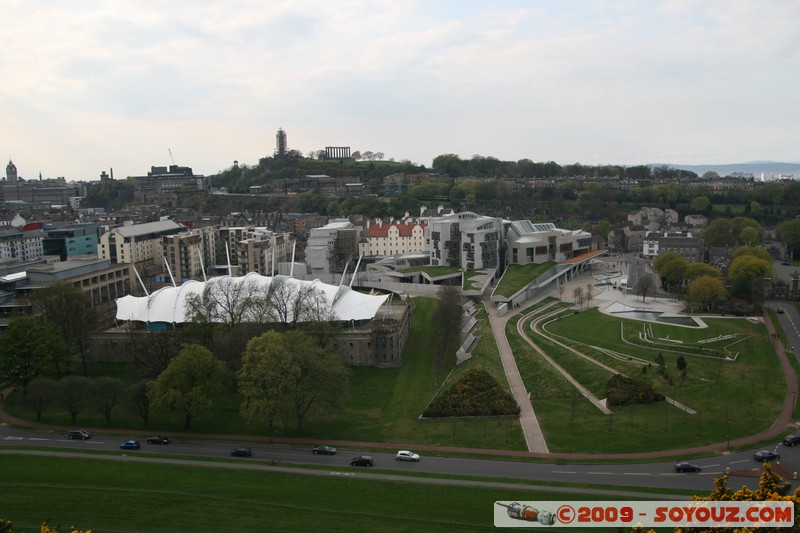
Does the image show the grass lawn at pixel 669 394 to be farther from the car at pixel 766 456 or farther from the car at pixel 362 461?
the car at pixel 362 461

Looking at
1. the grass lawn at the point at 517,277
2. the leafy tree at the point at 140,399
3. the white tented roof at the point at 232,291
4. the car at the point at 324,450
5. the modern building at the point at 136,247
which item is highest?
the modern building at the point at 136,247

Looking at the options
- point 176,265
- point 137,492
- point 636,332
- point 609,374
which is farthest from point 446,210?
point 137,492

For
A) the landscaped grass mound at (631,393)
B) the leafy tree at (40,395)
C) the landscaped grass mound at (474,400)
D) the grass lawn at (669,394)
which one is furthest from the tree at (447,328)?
the leafy tree at (40,395)

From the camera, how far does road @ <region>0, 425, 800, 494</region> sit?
2617 centimetres

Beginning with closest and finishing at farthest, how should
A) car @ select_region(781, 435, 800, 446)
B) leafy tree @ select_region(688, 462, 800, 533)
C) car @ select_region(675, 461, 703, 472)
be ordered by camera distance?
leafy tree @ select_region(688, 462, 800, 533) → car @ select_region(675, 461, 703, 472) → car @ select_region(781, 435, 800, 446)

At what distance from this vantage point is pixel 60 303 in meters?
43.5

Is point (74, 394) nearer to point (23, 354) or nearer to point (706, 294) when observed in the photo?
point (23, 354)

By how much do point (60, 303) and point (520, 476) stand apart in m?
33.2

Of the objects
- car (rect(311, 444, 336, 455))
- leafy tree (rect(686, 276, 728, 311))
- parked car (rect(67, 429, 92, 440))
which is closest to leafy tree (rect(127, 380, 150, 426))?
parked car (rect(67, 429, 92, 440))

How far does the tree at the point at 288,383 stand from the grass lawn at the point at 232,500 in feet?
14.1

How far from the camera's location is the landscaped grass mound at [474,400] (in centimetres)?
3381

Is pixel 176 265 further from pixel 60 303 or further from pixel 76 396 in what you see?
pixel 76 396

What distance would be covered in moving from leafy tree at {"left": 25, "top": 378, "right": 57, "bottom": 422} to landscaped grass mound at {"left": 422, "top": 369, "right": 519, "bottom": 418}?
19.6m

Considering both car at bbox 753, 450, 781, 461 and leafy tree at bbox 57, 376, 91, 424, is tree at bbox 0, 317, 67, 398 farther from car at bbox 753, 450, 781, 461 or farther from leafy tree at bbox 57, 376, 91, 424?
car at bbox 753, 450, 781, 461
